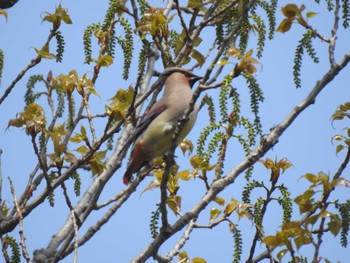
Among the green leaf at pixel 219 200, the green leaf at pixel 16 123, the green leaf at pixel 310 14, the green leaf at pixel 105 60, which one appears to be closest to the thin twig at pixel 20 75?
the green leaf at pixel 16 123

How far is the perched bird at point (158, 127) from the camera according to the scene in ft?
17.2

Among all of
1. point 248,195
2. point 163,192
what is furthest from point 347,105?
point 163,192

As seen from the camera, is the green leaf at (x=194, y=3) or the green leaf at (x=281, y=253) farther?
the green leaf at (x=194, y=3)

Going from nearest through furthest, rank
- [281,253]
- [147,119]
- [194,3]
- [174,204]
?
[281,253], [174,204], [194,3], [147,119]

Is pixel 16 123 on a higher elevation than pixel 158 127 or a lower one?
lower

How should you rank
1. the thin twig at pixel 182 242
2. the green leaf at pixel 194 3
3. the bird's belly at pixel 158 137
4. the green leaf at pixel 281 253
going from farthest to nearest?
the bird's belly at pixel 158 137
the green leaf at pixel 194 3
the thin twig at pixel 182 242
the green leaf at pixel 281 253

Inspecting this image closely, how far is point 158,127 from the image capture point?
5.25m

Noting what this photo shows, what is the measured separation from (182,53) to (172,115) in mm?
745

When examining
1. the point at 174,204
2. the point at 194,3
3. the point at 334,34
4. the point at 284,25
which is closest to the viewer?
the point at 334,34

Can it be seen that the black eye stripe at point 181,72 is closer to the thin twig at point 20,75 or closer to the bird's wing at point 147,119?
the bird's wing at point 147,119

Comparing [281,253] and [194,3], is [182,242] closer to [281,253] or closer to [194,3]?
[281,253]

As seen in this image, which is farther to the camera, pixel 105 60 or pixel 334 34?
pixel 105 60

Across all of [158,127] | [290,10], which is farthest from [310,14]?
[158,127]

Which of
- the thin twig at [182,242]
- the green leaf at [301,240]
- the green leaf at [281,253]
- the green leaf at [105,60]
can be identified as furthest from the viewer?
the green leaf at [105,60]
